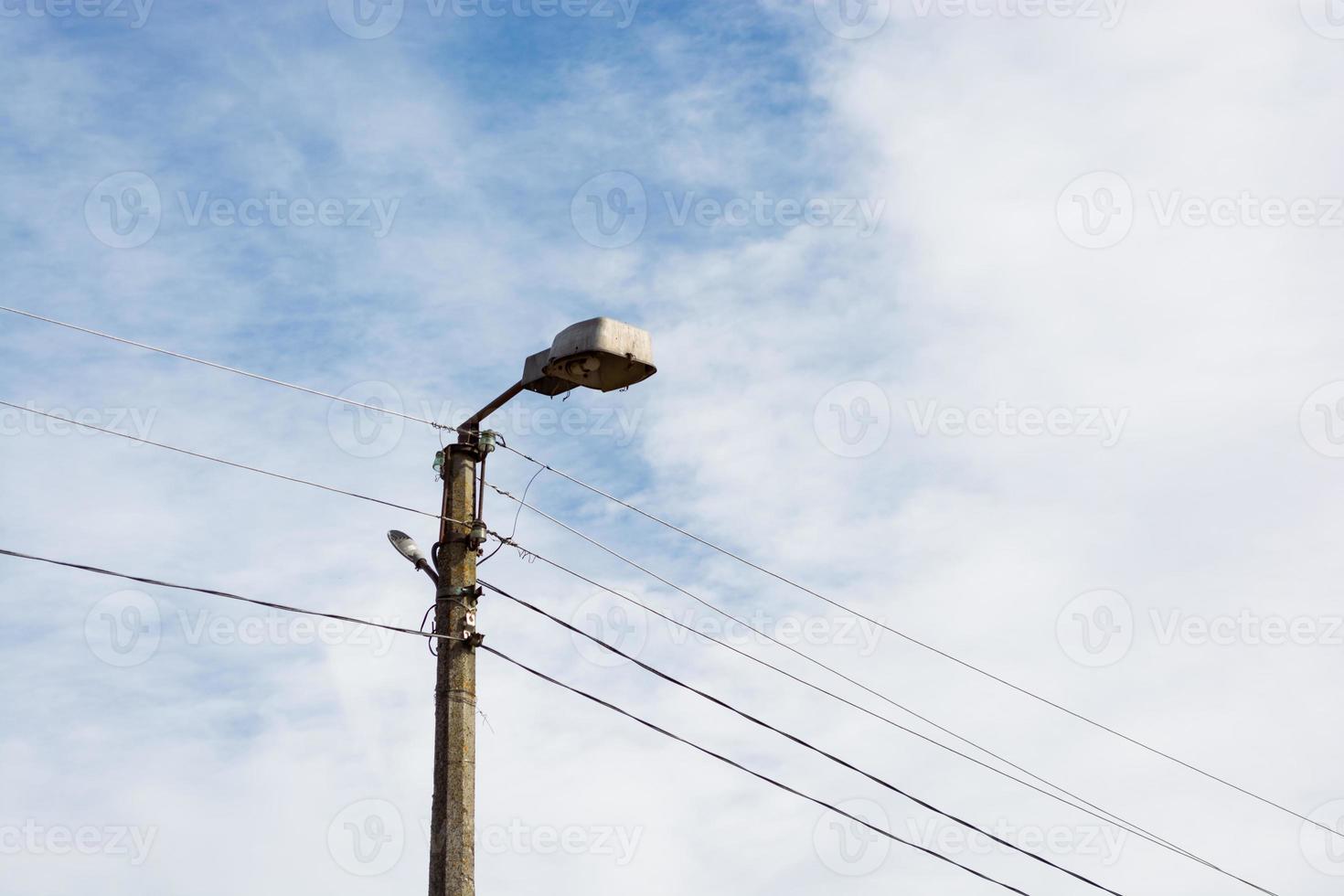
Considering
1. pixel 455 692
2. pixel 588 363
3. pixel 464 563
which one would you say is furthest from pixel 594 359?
pixel 455 692

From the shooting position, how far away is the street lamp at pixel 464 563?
429 inches

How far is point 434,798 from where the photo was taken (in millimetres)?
11086

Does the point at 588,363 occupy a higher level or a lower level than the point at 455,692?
higher

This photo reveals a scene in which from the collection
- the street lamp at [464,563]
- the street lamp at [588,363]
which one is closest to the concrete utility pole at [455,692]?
the street lamp at [464,563]

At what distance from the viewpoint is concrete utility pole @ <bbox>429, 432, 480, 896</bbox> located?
10812mm

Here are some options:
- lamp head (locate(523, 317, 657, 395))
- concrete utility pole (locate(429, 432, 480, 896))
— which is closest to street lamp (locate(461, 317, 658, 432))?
lamp head (locate(523, 317, 657, 395))

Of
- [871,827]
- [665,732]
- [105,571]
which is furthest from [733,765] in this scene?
[105,571]

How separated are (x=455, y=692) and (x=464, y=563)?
1.10 metres

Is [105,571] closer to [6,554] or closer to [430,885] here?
[6,554]

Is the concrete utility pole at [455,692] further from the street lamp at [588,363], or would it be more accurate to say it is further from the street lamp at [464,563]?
the street lamp at [588,363]

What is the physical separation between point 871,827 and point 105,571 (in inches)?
299

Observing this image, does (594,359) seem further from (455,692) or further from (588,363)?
(455,692)

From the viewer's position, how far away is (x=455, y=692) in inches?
453

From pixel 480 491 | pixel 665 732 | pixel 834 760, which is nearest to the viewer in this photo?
pixel 480 491
